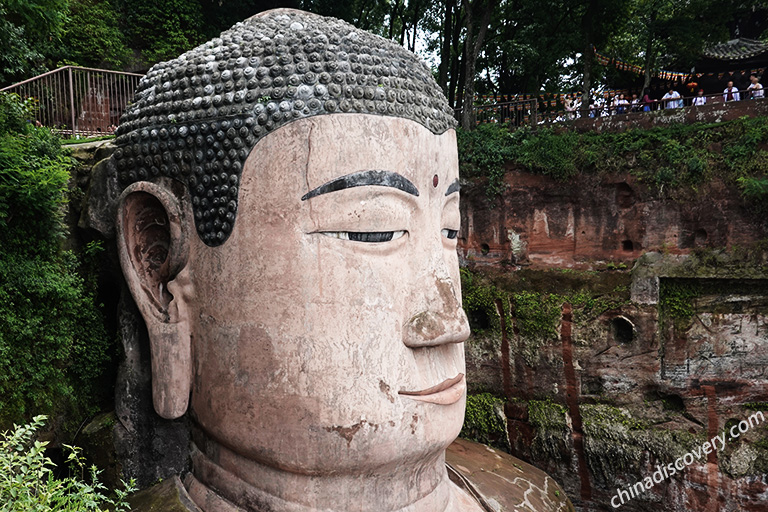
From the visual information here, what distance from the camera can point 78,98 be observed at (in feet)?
21.5

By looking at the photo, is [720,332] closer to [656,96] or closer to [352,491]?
[352,491]

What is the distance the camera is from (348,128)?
3.56 meters

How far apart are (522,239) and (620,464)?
170 inches

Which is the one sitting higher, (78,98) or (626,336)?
(78,98)

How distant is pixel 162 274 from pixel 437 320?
1.86 metres

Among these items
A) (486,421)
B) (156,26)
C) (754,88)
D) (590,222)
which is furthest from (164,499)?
(156,26)

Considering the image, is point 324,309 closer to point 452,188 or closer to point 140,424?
point 452,188

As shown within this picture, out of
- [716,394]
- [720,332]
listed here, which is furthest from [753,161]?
[716,394]

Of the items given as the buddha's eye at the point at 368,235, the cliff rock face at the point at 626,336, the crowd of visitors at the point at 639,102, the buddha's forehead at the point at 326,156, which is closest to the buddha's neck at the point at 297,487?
the buddha's eye at the point at 368,235

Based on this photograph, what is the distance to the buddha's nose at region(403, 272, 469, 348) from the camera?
3.59m

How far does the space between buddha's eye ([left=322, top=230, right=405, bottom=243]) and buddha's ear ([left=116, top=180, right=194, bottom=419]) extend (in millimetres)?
978

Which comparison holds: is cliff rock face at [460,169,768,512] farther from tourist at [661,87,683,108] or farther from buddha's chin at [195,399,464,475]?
buddha's chin at [195,399,464,475]

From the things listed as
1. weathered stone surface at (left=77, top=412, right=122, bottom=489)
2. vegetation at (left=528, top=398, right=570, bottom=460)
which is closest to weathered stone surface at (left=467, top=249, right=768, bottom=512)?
vegetation at (left=528, top=398, right=570, bottom=460)

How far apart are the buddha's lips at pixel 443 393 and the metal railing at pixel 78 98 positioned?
4407mm
